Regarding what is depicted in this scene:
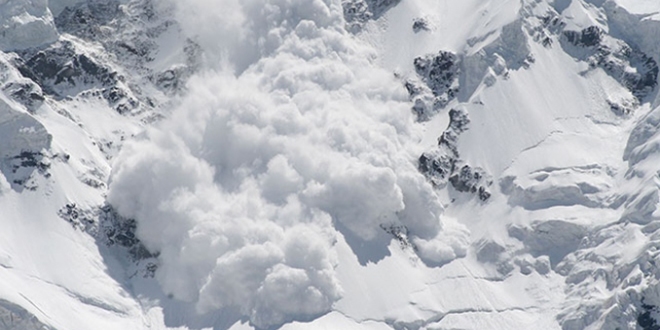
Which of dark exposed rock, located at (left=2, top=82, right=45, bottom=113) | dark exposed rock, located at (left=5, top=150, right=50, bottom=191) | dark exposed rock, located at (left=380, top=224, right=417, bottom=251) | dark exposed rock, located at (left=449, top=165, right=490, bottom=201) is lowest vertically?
dark exposed rock, located at (left=5, top=150, right=50, bottom=191)

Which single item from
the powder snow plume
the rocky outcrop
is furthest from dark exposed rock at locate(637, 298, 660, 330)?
the rocky outcrop

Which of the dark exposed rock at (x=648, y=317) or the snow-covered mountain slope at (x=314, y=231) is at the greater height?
the dark exposed rock at (x=648, y=317)

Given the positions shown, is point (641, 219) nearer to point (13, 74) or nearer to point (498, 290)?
point (498, 290)

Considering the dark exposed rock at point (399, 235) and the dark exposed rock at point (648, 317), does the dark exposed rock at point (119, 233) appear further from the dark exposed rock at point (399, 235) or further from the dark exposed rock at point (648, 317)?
the dark exposed rock at point (648, 317)

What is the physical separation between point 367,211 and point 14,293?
43.4m

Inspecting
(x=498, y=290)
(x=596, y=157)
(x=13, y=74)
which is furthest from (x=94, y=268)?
(x=596, y=157)

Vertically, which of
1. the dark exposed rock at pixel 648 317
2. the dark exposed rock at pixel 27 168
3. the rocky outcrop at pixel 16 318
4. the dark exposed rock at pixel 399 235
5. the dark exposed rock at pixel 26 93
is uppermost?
the dark exposed rock at pixel 648 317

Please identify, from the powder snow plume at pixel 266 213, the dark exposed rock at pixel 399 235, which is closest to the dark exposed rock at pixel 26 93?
the powder snow plume at pixel 266 213

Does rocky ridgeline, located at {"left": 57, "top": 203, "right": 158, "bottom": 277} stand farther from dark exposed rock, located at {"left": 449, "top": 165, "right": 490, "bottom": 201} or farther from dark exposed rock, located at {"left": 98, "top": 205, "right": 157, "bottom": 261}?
dark exposed rock, located at {"left": 449, "top": 165, "right": 490, "bottom": 201}

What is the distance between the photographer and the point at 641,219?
18612cm

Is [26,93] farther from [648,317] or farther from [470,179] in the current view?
[648,317]

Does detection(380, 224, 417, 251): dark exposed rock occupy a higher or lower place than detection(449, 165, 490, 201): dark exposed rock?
lower

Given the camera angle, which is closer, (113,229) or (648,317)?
(648,317)

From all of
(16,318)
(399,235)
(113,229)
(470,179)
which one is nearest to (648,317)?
(470,179)
